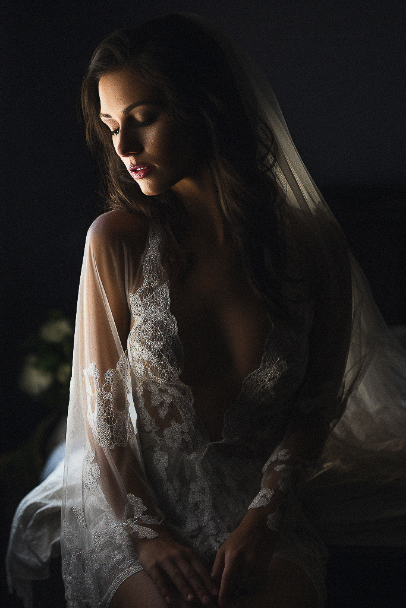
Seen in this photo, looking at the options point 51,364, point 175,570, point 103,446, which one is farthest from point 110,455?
point 51,364

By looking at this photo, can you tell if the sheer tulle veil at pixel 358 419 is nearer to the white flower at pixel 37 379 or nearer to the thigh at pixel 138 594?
the thigh at pixel 138 594

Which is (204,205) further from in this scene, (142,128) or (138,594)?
(138,594)

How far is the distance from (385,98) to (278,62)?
19.2 inches

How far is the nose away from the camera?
2.66 ft

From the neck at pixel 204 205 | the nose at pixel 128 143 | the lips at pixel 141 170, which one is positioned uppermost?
the nose at pixel 128 143

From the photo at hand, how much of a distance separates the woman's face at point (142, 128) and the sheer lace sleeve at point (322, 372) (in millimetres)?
352

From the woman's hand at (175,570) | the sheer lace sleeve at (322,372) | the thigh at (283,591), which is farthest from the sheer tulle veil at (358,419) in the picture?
the woman's hand at (175,570)

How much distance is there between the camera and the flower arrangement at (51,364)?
1.73m

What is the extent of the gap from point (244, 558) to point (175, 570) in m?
0.11

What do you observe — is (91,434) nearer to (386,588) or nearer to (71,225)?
(386,588)

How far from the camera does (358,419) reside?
4.09 feet

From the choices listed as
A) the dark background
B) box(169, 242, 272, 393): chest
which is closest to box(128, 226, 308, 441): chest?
box(169, 242, 272, 393): chest

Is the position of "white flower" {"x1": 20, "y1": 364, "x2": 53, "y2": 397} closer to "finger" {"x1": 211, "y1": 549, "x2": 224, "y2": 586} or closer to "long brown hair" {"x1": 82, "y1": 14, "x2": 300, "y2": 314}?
"long brown hair" {"x1": 82, "y1": 14, "x2": 300, "y2": 314}

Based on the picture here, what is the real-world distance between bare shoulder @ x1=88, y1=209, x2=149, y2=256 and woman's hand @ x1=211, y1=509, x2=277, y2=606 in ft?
1.65
